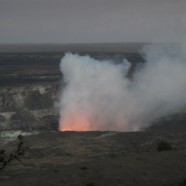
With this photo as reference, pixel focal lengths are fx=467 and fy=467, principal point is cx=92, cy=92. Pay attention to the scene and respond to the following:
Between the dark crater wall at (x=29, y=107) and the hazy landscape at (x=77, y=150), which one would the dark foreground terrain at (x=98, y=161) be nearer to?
the hazy landscape at (x=77, y=150)

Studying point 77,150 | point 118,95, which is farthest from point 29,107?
point 77,150

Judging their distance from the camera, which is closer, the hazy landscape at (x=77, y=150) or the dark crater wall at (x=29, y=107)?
the hazy landscape at (x=77, y=150)

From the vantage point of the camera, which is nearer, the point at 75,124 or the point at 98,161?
the point at 98,161

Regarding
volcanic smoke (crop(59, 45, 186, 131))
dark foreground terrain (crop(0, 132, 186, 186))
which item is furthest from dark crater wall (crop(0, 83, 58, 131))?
dark foreground terrain (crop(0, 132, 186, 186))

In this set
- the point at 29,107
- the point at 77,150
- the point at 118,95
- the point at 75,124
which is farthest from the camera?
the point at 29,107

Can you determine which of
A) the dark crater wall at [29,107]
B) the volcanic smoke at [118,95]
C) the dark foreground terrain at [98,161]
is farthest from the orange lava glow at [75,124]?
the dark foreground terrain at [98,161]

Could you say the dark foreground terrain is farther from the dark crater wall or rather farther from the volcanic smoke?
the volcanic smoke

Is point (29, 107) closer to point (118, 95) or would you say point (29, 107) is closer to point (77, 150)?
point (118, 95)
